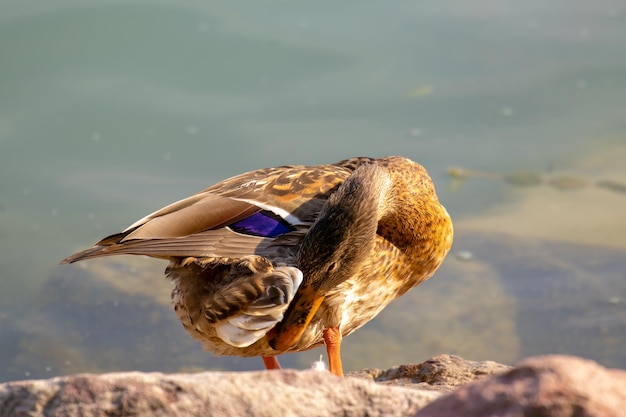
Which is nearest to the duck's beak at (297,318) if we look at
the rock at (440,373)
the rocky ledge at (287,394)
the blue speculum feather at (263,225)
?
the blue speculum feather at (263,225)

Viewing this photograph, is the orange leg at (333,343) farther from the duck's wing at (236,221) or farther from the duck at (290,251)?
the duck's wing at (236,221)

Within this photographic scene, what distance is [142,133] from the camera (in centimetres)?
955

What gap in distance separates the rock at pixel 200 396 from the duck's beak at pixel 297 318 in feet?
5.63

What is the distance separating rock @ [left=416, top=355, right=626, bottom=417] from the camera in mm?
2207

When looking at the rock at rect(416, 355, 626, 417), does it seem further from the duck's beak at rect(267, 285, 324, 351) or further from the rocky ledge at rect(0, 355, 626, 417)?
the duck's beak at rect(267, 285, 324, 351)

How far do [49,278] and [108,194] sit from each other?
1.07 meters

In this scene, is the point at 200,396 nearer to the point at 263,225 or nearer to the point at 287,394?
the point at 287,394

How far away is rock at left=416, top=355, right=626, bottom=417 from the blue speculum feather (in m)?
2.41

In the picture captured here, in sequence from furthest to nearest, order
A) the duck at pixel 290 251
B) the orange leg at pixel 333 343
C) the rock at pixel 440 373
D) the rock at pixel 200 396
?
the orange leg at pixel 333 343, the rock at pixel 440 373, the duck at pixel 290 251, the rock at pixel 200 396

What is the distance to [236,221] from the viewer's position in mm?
4695

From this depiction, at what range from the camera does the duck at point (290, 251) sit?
4367 mm

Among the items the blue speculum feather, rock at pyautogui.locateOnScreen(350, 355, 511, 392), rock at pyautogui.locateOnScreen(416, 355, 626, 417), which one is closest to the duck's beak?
the blue speculum feather

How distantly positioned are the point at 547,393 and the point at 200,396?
3.01ft

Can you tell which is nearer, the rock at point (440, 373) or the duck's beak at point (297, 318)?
the duck's beak at point (297, 318)
